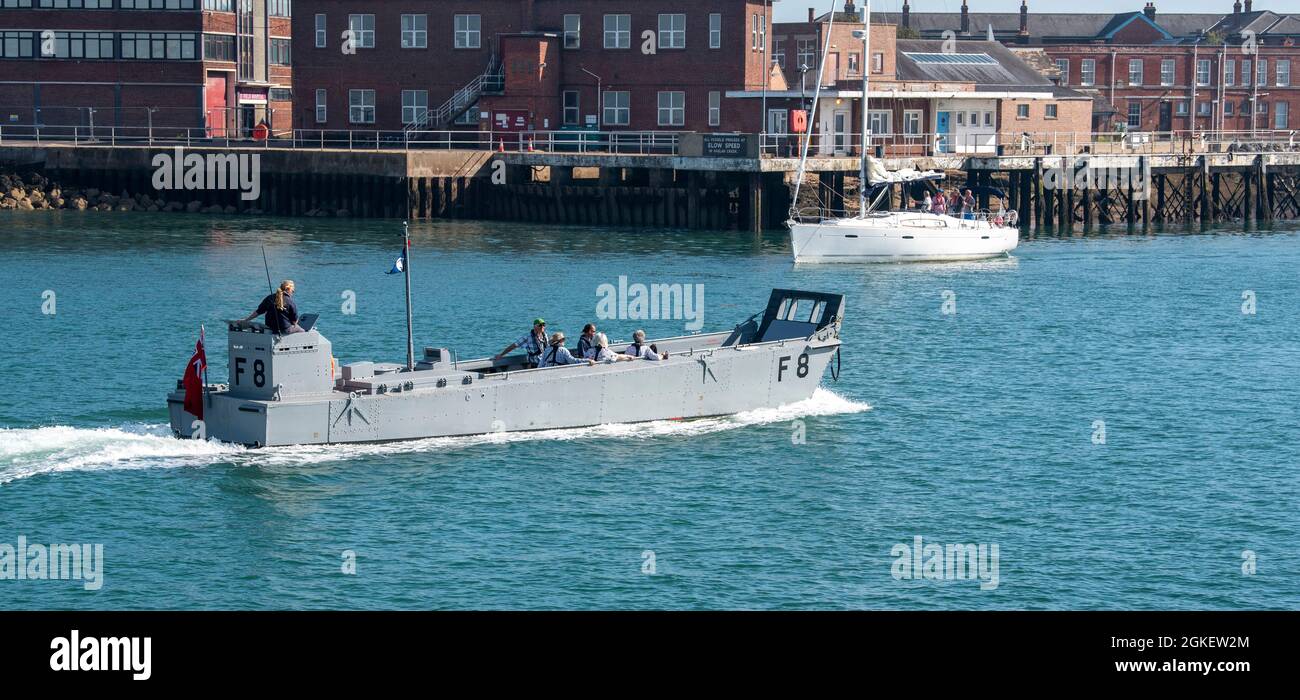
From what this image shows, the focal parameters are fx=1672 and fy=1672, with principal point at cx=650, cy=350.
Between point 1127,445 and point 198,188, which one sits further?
point 198,188

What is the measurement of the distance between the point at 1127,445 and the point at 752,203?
44.5 metres

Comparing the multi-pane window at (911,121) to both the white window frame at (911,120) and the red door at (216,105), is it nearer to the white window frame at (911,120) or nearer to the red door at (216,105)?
the white window frame at (911,120)

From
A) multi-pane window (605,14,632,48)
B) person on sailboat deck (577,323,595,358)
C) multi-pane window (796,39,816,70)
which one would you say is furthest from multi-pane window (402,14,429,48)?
person on sailboat deck (577,323,595,358)

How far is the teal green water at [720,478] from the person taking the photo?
24.8 m

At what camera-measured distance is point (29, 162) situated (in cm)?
8775

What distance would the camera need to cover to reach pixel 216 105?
328 feet

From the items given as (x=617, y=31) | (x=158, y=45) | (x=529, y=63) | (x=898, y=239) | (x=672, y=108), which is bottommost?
(x=898, y=239)

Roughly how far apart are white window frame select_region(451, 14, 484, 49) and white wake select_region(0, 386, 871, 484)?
187 ft

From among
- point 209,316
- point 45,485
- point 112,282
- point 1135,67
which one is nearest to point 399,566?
point 45,485

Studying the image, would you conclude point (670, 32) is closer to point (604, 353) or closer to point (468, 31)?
point (468, 31)

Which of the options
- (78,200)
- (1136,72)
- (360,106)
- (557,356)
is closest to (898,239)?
(360,106)

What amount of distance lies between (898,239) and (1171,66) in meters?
67.2

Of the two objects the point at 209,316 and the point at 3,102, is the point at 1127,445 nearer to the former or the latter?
the point at 209,316

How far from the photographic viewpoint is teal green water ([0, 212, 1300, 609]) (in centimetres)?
2475
